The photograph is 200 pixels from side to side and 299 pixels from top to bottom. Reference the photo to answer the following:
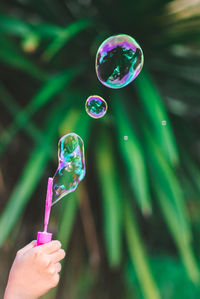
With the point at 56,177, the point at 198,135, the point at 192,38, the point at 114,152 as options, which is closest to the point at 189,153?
the point at 198,135

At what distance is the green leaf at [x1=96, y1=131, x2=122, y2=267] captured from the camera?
1.55 meters

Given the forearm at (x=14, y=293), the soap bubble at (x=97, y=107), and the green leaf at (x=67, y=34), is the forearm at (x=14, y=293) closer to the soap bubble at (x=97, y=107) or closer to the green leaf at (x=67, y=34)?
the soap bubble at (x=97, y=107)

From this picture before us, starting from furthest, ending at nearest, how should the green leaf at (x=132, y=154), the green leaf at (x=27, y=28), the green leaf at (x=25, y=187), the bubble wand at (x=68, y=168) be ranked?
the green leaf at (x=27, y=28) < the green leaf at (x=25, y=187) < the green leaf at (x=132, y=154) < the bubble wand at (x=68, y=168)

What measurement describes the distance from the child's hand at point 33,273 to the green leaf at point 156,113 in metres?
0.80

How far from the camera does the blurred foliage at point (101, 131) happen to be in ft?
5.37

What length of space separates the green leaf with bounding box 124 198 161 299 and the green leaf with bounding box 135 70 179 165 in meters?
0.27

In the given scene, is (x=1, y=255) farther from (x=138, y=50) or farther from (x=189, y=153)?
(x=138, y=50)

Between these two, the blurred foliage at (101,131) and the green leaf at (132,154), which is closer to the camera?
the green leaf at (132,154)

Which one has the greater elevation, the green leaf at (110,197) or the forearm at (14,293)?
the green leaf at (110,197)

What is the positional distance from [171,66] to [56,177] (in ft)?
3.68

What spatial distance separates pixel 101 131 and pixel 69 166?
841 mm

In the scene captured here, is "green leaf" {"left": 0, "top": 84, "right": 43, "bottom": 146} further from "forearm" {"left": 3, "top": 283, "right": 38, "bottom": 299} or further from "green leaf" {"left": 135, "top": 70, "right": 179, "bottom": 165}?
"forearm" {"left": 3, "top": 283, "right": 38, "bottom": 299}

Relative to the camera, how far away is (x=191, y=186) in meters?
1.95

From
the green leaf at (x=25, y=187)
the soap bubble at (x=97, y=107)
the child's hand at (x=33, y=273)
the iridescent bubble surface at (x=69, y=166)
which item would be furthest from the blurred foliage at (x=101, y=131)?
the child's hand at (x=33, y=273)
